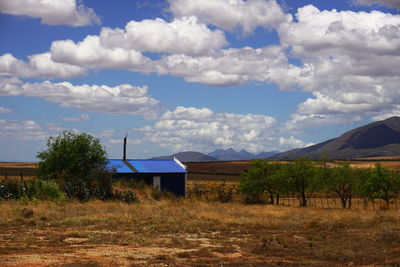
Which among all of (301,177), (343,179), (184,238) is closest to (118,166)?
(301,177)

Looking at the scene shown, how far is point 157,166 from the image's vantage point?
2026 inches

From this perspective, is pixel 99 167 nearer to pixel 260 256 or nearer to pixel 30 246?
pixel 30 246

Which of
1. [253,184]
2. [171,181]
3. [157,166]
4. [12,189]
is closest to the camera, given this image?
[12,189]

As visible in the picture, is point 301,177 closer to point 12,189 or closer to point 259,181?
point 259,181

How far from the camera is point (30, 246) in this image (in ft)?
61.6

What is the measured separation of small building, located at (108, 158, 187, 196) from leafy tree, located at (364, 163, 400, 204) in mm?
18159

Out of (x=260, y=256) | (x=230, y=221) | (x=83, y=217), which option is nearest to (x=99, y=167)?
(x=83, y=217)

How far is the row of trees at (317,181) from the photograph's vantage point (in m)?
41.8

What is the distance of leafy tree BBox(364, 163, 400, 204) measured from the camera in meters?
41.3

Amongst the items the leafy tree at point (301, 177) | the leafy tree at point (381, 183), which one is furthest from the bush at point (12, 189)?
the leafy tree at point (381, 183)

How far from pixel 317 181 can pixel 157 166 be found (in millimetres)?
16748

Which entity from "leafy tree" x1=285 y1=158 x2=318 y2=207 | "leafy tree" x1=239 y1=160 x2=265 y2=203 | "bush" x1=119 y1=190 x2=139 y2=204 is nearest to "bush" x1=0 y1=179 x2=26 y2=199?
"bush" x1=119 y1=190 x2=139 y2=204

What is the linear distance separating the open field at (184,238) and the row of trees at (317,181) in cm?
1259

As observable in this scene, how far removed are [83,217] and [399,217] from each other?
62.9ft
